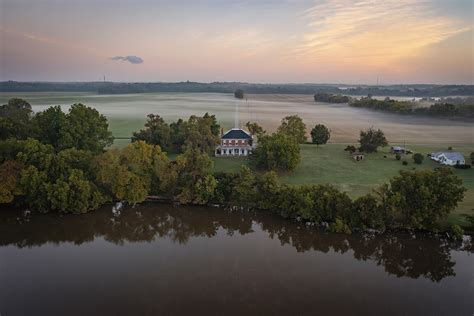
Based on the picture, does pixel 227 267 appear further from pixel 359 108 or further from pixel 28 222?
pixel 359 108

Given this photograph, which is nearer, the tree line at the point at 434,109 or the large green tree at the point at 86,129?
the large green tree at the point at 86,129

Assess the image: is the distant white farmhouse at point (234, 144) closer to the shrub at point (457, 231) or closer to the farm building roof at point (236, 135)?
the farm building roof at point (236, 135)

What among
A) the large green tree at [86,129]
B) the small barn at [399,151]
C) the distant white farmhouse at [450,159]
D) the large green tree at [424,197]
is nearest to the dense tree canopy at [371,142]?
the small barn at [399,151]

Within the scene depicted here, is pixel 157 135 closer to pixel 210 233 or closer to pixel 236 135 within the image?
pixel 236 135

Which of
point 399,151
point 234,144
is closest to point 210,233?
point 234,144

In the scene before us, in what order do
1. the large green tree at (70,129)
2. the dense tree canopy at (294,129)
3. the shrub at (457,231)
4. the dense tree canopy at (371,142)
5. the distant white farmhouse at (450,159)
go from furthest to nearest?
the dense tree canopy at (294,129)
the dense tree canopy at (371,142)
the distant white farmhouse at (450,159)
the large green tree at (70,129)
the shrub at (457,231)

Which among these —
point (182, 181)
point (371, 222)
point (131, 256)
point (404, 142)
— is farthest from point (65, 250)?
point (404, 142)
